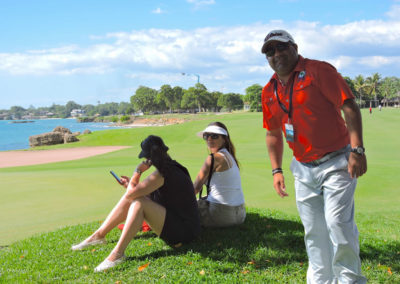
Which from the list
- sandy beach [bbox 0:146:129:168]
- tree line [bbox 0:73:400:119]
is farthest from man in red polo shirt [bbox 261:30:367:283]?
tree line [bbox 0:73:400:119]

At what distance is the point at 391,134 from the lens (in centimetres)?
2373

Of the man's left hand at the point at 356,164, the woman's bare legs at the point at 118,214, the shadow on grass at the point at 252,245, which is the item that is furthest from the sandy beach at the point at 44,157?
the man's left hand at the point at 356,164

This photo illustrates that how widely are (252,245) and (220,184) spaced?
0.86 meters

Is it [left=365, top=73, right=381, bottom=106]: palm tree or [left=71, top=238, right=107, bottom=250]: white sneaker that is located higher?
[left=365, top=73, right=381, bottom=106]: palm tree

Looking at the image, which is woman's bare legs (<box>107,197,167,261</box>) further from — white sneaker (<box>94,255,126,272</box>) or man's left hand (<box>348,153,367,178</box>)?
man's left hand (<box>348,153,367,178</box>)

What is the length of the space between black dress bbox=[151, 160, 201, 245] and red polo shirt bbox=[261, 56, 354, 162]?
169 cm

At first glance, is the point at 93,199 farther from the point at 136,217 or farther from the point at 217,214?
the point at 136,217

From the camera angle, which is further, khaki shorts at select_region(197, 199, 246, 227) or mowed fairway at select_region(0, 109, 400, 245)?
mowed fairway at select_region(0, 109, 400, 245)

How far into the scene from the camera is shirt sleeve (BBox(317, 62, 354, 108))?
9.48 feet

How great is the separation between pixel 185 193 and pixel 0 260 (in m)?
2.50

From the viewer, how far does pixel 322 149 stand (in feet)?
10.0

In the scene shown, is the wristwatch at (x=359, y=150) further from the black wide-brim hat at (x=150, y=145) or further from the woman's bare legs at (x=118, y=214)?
the woman's bare legs at (x=118, y=214)

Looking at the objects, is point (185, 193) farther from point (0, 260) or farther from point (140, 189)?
point (0, 260)

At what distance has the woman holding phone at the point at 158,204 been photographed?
4234 mm
